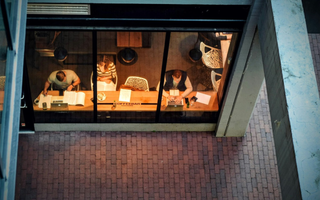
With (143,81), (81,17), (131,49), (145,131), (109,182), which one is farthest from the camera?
(145,131)

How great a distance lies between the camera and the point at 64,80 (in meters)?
7.25

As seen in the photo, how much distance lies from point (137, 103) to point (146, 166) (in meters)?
1.52

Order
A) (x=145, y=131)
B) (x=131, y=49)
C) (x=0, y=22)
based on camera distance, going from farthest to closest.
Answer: (x=145, y=131)
(x=131, y=49)
(x=0, y=22)

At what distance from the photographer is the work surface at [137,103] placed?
299 inches

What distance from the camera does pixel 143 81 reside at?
287 inches

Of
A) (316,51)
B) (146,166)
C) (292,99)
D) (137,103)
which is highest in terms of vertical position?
(316,51)

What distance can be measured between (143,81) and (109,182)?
2493 mm

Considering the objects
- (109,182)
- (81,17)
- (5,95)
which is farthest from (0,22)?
(109,182)

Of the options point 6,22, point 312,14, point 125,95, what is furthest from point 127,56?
point 312,14

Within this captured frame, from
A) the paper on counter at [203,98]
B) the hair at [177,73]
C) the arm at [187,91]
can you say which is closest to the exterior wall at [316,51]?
the paper on counter at [203,98]

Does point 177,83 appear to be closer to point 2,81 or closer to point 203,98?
point 203,98

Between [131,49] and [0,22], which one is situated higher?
[131,49]

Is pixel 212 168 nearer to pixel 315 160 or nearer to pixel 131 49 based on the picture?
pixel 131 49

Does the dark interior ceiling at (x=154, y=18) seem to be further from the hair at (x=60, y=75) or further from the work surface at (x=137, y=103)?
the work surface at (x=137, y=103)
